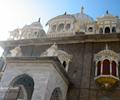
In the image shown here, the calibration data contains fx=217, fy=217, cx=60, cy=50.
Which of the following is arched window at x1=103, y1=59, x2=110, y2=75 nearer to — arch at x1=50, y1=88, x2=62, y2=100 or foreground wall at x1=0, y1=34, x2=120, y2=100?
foreground wall at x1=0, y1=34, x2=120, y2=100

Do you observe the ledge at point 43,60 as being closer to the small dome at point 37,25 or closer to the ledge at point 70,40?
the ledge at point 70,40

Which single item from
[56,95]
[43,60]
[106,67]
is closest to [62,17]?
[106,67]

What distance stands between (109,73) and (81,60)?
3233mm

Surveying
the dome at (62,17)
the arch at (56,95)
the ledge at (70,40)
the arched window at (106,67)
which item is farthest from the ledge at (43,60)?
the dome at (62,17)

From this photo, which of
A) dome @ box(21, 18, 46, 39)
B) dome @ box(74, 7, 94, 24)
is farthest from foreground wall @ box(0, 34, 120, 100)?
dome @ box(74, 7, 94, 24)

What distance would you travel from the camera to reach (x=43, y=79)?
14391mm

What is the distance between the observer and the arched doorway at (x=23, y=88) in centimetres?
1644

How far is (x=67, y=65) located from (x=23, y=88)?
455 cm

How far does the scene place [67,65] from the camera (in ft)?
66.6

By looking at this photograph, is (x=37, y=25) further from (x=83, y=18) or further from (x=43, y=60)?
(x=43, y=60)

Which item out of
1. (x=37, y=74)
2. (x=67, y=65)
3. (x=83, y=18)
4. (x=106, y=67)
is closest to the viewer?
(x=37, y=74)

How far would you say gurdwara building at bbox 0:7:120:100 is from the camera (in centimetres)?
1509

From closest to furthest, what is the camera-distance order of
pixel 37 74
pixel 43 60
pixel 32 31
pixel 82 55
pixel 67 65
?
pixel 37 74, pixel 43 60, pixel 67 65, pixel 82 55, pixel 32 31

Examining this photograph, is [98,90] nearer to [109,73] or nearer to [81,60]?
[109,73]
